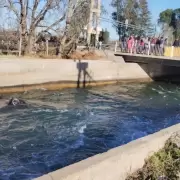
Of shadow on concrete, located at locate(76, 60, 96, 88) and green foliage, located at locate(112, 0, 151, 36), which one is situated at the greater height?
green foliage, located at locate(112, 0, 151, 36)

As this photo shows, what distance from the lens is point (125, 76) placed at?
1074 inches

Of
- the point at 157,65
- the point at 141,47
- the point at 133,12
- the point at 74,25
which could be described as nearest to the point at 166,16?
the point at 133,12

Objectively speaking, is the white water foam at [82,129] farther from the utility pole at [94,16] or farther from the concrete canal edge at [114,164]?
the utility pole at [94,16]

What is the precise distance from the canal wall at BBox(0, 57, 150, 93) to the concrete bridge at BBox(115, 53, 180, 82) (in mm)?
771

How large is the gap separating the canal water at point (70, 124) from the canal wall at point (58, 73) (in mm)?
901

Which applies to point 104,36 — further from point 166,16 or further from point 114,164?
point 166,16

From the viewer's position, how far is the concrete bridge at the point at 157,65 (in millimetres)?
26428

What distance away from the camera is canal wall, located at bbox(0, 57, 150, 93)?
19302 mm

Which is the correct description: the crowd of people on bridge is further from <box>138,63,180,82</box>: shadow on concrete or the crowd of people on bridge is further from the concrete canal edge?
the concrete canal edge

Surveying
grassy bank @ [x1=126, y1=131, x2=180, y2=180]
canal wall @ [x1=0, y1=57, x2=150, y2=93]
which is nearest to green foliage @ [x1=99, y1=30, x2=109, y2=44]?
canal wall @ [x1=0, y1=57, x2=150, y2=93]

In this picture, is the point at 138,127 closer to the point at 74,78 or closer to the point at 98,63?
the point at 74,78

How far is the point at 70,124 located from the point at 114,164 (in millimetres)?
6812

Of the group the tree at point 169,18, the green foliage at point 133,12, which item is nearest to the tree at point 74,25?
the green foliage at point 133,12

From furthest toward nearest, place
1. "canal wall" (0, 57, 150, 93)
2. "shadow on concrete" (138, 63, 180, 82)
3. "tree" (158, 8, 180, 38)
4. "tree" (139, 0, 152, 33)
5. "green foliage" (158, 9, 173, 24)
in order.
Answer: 1. "green foliage" (158, 9, 173, 24)
2. "tree" (158, 8, 180, 38)
3. "tree" (139, 0, 152, 33)
4. "shadow on concrete" (138, 63, 180, 82)
5. "canal wall" (0, 57, 150, 93)
